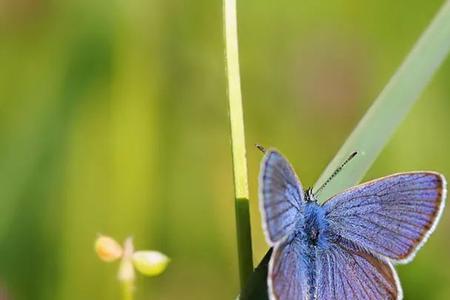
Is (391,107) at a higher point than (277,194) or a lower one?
higher

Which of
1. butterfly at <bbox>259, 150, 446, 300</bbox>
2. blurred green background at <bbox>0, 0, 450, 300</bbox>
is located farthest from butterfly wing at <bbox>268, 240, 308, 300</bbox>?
blurred green background at <bbox>0, 0, 450, 300</bbox>

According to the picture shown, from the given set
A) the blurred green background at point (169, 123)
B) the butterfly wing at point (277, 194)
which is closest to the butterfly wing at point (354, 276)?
the butterfly wing at point (277, 194)

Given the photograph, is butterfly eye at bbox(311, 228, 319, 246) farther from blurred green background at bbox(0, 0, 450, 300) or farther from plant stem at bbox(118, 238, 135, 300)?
→ blurred green background at bbox(0, 0, 450, 300)

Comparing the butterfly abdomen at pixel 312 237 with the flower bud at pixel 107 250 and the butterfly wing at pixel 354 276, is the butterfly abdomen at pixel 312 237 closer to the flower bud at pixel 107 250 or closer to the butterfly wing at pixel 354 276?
the butterfly wing at pixel 354 276

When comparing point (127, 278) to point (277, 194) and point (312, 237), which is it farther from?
point (312, 237)

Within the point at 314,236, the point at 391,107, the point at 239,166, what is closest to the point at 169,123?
the point at 314,236

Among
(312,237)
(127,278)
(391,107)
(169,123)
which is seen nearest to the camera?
(127,278)
